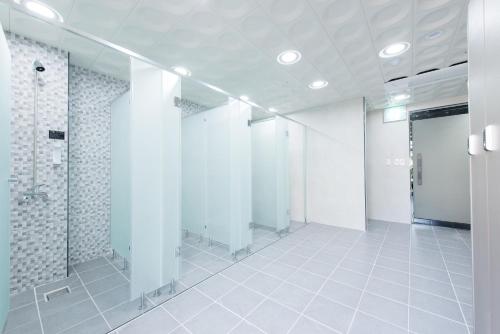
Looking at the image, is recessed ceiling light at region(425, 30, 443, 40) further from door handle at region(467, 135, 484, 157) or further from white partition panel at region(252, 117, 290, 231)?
white partition panel at region(252, 117, 290, 231)

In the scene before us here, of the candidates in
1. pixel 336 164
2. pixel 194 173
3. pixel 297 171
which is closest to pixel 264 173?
pixel 297 171

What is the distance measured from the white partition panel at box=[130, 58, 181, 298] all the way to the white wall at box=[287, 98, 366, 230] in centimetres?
330

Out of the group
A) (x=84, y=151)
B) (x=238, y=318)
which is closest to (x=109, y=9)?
(x=84, y=151)

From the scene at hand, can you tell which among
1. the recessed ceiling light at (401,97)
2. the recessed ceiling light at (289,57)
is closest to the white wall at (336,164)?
the recessed ceiling light at (401,97)

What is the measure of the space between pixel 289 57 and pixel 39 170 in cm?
303

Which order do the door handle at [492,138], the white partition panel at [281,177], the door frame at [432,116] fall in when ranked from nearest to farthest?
1. the door handle at [492,138]
2. the white partition panel at [281,177]
3. the door frame at [432,116]

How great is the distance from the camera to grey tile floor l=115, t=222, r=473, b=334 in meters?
1.44

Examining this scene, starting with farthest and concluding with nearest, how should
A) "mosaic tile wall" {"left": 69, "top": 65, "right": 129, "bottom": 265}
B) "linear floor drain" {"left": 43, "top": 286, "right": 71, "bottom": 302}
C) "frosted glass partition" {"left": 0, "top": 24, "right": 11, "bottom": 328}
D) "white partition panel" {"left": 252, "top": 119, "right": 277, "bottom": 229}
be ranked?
"white partition panel" {"left": 252, "top": 119, "right": 277, "bottom": 229}, "mosaic tile wall" {"left": 69, "top": 65, "right": 129, "bottom": 265}, "linear floor drain" {"left": 43, "top": 286, "right": 71, "bottom": 302}, "frosted glass partition" {"left": 0, "top": 24, "right": 11, "bottom": 328}

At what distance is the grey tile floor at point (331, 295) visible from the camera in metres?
1.44

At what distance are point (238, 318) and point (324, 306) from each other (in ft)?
2.42

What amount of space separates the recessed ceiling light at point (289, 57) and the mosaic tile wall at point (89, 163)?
7.79ft

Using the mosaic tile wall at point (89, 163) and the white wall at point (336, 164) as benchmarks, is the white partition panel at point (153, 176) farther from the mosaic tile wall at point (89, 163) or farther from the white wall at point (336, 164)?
the white wall at point (336, 164)

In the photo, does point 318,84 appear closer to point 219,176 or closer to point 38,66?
point 219,176

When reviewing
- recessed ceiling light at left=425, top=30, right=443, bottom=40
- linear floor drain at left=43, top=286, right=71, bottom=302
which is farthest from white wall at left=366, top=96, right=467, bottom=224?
linear floor drain at left=43, top=286, right=71, bottom=302
